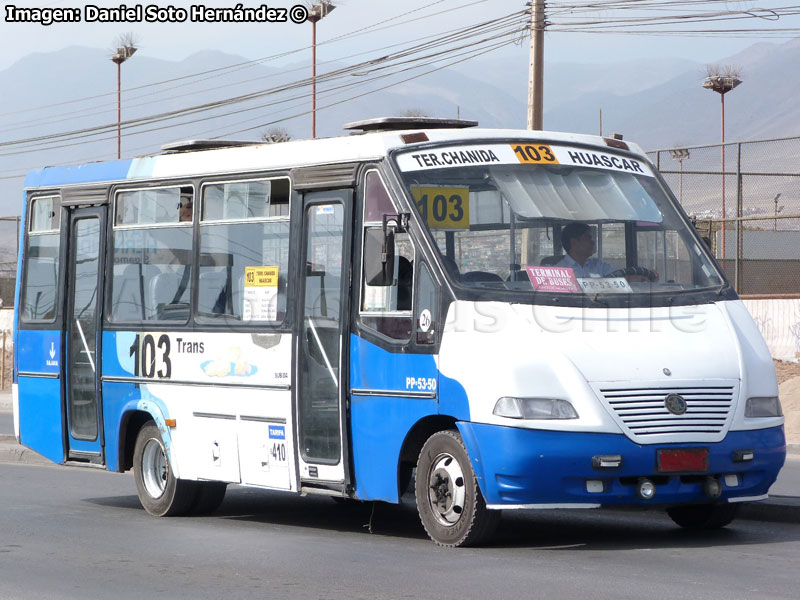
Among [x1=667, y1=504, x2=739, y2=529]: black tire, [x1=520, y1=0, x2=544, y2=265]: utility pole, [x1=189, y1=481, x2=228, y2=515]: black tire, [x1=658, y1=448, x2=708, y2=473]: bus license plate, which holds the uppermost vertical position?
[x1=520, y1=0, x2=544, y2=265]: utility pole

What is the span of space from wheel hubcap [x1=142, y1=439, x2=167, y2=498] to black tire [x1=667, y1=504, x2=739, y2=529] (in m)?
4.35

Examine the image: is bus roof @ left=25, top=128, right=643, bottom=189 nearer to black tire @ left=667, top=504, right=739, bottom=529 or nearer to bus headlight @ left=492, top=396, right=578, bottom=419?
bus headlight @ left=492, top=396, right=578, bottom=419

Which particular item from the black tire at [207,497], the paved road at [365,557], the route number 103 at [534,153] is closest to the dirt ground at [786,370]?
the paved road at [365,557]

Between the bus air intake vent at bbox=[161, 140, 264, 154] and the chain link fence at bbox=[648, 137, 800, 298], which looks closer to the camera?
the bus air intake vent at bbox=[161, 140, 264, 154]

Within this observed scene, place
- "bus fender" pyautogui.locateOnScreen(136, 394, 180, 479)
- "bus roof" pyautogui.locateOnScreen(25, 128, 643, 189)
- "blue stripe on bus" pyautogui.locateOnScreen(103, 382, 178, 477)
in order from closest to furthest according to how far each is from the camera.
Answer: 1. "bus roof" pyautogui.locateOnScreen(25, 128, 643, 189)
2. "bus fender" pyautogui.locateOnScreen(136, 394, 180, 479)
3. "blue stripe on bus" pyautogui.locateOnScreen(103, 382, 178, 477)

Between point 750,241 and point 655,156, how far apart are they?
5.45m

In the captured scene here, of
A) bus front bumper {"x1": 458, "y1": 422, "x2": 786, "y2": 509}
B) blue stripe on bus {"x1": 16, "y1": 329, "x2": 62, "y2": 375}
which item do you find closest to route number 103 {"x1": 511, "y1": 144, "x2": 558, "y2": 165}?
bus front bumper {"x1": 458, "y1": 422, "x2": 786, "y2": 509}

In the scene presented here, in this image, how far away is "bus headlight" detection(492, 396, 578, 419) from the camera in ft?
29.2

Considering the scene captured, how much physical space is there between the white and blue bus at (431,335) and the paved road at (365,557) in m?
0.37

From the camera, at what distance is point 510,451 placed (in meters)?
8.88

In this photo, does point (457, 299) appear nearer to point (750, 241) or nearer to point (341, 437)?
point (341, 437)

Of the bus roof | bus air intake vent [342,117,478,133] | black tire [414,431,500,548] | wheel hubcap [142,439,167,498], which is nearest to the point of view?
black tire [414,431,500,548]

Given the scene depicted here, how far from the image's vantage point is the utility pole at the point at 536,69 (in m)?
22.7

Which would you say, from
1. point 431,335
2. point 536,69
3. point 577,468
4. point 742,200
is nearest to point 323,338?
point 431,335
